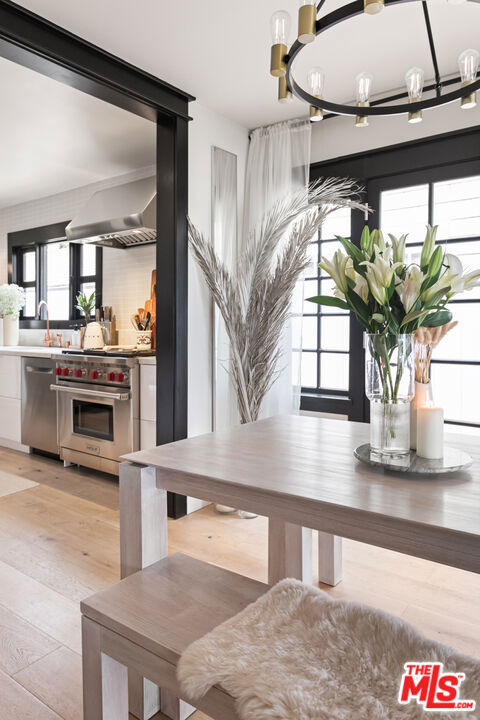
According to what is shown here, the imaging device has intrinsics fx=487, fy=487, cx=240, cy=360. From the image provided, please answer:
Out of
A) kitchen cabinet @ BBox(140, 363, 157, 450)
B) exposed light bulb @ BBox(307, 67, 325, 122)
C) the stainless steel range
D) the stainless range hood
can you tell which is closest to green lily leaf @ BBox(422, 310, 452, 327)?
exposed light bulb @ BBox(307, 67, 325, 122)

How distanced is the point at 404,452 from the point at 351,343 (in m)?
2.04

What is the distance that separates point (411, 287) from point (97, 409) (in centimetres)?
300

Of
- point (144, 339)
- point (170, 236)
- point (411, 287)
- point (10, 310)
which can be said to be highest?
point (170, 236)

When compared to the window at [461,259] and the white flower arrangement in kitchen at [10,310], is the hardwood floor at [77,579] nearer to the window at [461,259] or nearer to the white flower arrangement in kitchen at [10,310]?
the window at [461,259]

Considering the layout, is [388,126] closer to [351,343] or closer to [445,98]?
[351,343]

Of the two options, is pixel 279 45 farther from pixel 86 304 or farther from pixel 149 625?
pixel 86 304

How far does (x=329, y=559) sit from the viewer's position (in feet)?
7.21

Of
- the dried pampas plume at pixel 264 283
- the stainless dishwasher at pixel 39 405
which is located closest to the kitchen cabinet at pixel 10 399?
the stainless dishwasher at pixel 39 405

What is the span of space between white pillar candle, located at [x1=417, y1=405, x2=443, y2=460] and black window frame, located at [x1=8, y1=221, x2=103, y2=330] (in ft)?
12.9

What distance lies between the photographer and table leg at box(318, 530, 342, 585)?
2182mm

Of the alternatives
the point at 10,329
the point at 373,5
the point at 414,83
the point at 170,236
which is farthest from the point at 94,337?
the point at 373,5

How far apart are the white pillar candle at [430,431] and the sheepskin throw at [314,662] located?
419 mm

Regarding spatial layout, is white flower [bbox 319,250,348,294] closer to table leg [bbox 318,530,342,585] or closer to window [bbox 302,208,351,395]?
table leg [bbox 318,530,342,585]

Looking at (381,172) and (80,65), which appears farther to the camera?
(381,172)
